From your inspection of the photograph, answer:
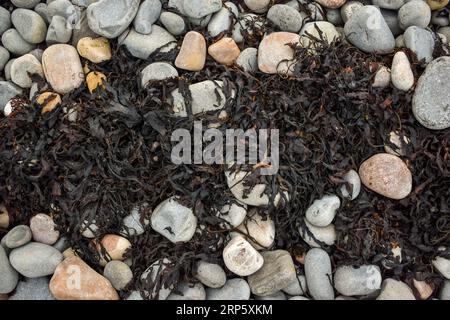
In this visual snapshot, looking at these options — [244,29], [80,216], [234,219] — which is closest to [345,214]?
[234,219]

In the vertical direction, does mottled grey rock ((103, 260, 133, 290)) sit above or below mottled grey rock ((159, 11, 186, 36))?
below

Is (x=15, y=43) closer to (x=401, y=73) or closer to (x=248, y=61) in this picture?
(x=248, y=61)

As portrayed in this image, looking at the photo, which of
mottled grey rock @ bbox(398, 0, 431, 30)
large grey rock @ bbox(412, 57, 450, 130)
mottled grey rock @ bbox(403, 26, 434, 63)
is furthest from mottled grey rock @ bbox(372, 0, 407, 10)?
large grey rock @ bbox(412, 57, 450, 130)

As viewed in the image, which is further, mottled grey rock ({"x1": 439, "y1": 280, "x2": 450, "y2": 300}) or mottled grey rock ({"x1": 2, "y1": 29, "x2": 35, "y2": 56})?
mottled grey rock ({"x1": 2, "y1": 29, "x2": 35, "y2": 56})

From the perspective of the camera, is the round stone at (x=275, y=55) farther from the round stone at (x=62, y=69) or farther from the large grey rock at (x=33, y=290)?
the large grey rock at (x=33, y=290)

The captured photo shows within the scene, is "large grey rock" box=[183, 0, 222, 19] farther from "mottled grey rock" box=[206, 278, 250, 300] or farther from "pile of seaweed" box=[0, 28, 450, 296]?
"mottled grey rock" box=[206, 278, 250, 300]

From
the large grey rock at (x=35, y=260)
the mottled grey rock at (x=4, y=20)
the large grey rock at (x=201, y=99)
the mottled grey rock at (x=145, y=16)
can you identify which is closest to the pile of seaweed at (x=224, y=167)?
the large grey rock at (x=201, y=99)

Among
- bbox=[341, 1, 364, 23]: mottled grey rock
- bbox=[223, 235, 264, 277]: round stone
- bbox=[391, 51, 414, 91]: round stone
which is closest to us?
bbox=[223, 235, 264, 277]: round stone
